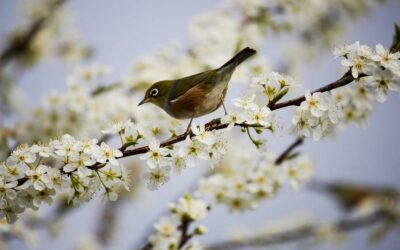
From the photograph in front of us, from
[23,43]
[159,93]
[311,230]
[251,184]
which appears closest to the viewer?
[159,93]

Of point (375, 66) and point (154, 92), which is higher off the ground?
point (154, 92)

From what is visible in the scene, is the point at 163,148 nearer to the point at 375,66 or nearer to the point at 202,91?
the point at 202,91

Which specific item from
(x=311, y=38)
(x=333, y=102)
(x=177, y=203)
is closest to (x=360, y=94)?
(x=333, y=102)

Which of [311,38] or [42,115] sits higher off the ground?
[311,38]

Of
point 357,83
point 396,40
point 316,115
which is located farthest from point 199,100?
point 396,40

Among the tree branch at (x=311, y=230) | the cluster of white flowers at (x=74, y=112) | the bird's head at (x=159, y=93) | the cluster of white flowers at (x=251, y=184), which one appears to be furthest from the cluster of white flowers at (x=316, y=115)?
the tree branch at (x=311, y=230)

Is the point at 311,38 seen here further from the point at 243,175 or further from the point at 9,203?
the point at 9,203
